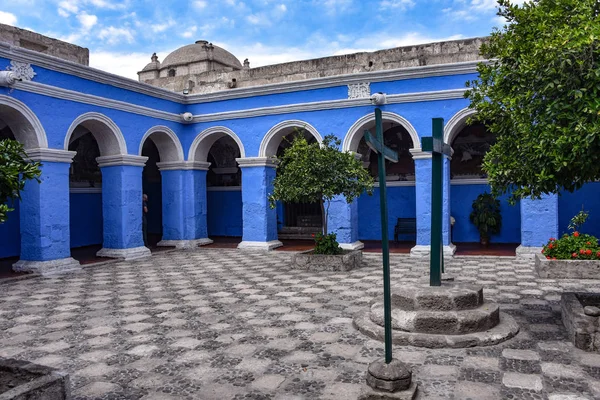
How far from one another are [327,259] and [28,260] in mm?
6004

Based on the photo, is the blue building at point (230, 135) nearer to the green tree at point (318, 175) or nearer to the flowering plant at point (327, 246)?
the flowering plant at point (327, 246)

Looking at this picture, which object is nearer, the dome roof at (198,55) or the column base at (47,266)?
the column base at (47,266)

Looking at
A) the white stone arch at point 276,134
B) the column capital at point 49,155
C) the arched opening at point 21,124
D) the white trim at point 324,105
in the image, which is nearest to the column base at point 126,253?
the arched opening at point 21,124

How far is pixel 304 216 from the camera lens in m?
15.7

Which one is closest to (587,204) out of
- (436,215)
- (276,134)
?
(276,134)

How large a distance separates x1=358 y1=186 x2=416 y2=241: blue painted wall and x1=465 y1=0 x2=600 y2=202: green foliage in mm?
8902

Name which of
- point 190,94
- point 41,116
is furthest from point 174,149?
point 41,116

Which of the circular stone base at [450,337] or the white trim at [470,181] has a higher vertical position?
the white trim at [470,181]

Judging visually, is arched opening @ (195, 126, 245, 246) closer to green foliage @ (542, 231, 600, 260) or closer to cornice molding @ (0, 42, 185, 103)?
cornice molding @ (0, 42, 185, 103)

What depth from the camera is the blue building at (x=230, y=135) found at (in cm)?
961

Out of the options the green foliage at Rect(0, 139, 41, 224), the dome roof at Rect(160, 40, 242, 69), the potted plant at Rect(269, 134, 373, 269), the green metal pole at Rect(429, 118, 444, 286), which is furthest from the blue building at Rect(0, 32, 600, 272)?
the green foliage at Rect(0, 139, 41, 224)

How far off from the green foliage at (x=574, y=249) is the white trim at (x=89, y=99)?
31.5 ft

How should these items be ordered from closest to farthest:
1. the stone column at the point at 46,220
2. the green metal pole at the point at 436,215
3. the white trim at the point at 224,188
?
1. the green metal pole at the point at 436,215
2. the stone column at the point at 46,220
3. the white trim at the point at 224,188

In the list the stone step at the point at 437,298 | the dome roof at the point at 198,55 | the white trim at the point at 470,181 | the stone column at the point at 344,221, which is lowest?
the stone step at the point at 437,298
